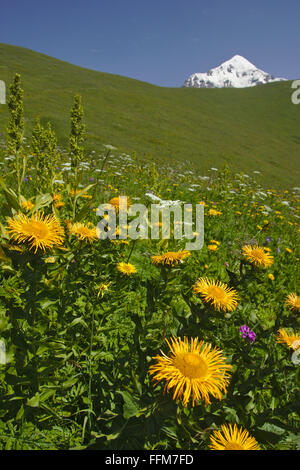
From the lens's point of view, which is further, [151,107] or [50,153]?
[151,107]

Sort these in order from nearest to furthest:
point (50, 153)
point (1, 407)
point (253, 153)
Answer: point (1, 407) → point (50, 153) → point (253, 153)

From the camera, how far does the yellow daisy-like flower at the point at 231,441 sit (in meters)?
1.40

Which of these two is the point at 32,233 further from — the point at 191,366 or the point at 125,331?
the point at 125,331

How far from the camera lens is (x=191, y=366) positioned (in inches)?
52.9

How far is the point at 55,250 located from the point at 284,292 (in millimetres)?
3820

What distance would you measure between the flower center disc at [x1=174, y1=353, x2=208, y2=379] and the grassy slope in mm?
17985

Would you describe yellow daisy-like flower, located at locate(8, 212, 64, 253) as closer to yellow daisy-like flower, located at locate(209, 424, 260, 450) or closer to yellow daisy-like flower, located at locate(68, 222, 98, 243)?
yellow daisy-like flower, located at locate(68, 222, 98, 243)

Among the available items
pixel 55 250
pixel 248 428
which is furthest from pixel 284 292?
pixel 55 250

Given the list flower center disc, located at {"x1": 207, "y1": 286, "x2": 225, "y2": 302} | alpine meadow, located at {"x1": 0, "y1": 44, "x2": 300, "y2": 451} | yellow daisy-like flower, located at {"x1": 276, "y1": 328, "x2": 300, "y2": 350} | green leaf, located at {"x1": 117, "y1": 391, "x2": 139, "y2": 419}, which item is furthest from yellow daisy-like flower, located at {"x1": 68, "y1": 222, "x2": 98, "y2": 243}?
yellow daisy-like flower, located at {"x1": 276, "y1": 328, "x2": 300, "y2": 350}

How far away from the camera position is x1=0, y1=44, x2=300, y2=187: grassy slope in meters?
25.7

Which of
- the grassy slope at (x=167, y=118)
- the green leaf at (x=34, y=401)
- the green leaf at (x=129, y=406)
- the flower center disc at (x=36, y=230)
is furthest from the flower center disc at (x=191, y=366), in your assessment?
the grassy slope at (x=167, y=118)

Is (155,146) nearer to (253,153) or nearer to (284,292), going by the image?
(253,153)

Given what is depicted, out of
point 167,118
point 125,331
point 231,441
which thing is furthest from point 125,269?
point 167,118
